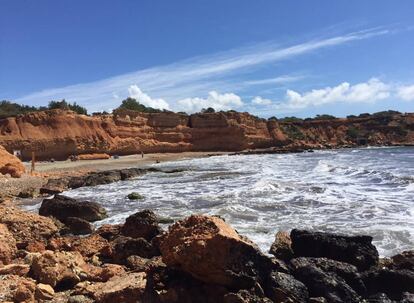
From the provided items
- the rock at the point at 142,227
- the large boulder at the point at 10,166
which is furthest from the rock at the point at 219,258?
the large boulder at the point at 10,166

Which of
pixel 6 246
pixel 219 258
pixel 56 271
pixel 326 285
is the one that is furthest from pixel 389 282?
pixel 6 246

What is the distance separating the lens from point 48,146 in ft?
163

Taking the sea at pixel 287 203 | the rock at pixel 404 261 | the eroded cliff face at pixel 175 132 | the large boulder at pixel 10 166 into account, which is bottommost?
the sea at pixel 287 203

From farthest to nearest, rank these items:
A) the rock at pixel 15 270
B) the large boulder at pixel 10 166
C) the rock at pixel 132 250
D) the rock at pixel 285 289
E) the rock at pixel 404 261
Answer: the large boulder at pixel 10 166
the rock at pixel 132 250
the rock at pixel 404 261
the rock at pixel 15 270
the rock at pixel 285 289

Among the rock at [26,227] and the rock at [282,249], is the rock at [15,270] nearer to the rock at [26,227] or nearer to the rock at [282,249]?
the rock at [26,227]

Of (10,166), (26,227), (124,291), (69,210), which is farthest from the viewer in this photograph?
(10,166)

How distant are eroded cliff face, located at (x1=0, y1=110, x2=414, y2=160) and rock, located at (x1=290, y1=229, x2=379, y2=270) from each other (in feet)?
148

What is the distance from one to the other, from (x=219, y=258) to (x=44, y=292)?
2.62 m

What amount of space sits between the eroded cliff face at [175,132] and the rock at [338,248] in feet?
148

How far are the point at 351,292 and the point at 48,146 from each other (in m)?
47.5

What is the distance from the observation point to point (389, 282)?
6.95m

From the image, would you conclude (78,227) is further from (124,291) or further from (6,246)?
(124,291)

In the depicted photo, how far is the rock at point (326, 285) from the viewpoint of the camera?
6.36 meters

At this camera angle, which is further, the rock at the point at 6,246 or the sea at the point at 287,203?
the sea at the point at 287,203
